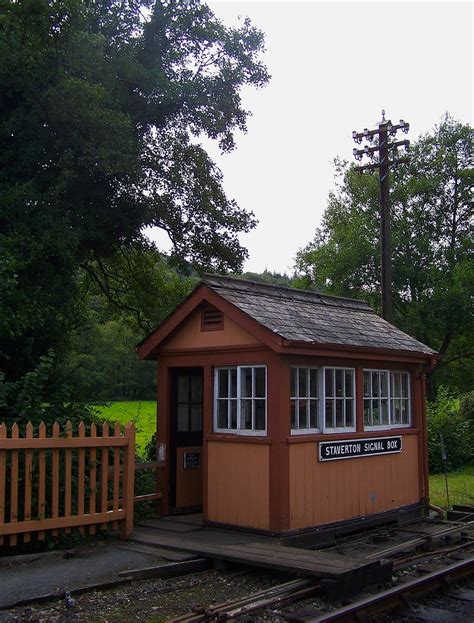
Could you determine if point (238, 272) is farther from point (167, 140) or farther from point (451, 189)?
Answer: point (451, 189)

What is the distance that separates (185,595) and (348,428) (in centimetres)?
440

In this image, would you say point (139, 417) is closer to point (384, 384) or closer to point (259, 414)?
point (384, 384)

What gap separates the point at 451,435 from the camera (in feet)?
68.1

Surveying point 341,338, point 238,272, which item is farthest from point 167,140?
point 341,338

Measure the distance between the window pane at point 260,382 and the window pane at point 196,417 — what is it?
203cm

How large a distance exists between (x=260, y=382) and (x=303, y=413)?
793 mm

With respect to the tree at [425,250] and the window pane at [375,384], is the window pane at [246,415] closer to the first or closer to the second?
the window pane at [375,384]

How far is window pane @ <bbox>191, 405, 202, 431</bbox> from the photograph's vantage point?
11268 mm

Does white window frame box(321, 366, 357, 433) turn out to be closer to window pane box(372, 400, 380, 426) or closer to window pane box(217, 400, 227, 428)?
window pane box(372, 400, 380, 426)

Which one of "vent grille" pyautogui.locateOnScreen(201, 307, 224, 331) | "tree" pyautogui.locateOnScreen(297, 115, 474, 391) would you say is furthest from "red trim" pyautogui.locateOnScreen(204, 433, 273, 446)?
"tree" pyautogui.locateOnScreen(297, 115, 474, 391)

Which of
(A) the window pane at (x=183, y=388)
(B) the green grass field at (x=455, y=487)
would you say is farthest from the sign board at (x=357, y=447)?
(B) the green grass field at (x=455, y=487)

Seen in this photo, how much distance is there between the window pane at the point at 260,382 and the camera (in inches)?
377

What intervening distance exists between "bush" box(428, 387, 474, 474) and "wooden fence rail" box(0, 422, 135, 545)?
40.7 ft

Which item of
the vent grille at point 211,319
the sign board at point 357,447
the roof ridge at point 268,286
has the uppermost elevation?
the roof ridge at point 268,286
